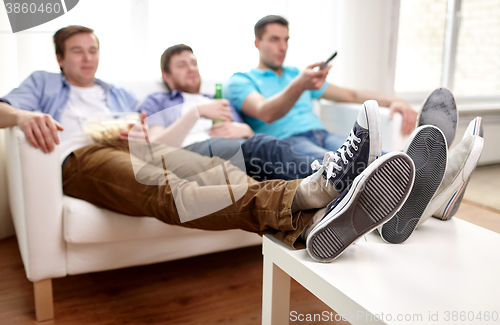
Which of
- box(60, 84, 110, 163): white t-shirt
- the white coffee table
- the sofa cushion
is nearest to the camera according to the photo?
the white coffee table

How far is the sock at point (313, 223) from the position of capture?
2.99 ft

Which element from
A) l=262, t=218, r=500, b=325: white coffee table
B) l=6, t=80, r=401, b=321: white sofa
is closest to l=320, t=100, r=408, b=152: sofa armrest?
l=262, t=218, r=500, b=325: white coffee table

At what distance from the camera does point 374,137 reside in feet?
2.81

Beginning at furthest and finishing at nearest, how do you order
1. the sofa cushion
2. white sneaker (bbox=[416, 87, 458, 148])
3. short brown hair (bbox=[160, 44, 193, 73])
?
1. short brown hair (bbox=[160, 44, 193, 73])
2. the sofa cushion
3. white sneaker (bbox=[416, 87, 458, 148])

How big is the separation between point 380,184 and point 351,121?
1.21 meters

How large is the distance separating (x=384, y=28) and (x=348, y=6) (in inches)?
14.0

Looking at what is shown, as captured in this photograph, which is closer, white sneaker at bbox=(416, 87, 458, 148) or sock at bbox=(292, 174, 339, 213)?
sock at bbox=(292, 174, 339, 213)

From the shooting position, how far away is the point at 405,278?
792 millimetres

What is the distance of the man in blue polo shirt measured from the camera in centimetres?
166

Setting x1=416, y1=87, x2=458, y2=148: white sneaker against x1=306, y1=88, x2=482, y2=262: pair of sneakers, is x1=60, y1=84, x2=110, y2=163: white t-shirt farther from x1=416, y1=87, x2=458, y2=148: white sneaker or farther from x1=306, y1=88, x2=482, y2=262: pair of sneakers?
x1=416, y1=87, x2=458, y2=148: white sneaker

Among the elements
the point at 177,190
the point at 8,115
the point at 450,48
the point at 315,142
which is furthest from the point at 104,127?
the point at 450,48

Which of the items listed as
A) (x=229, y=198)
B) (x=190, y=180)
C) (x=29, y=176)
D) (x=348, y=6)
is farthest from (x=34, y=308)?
(x=348, y=6)

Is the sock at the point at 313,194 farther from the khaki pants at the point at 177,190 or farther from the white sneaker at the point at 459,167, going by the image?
the white sneaker at the point at 459,167

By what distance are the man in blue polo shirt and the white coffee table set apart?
0.67 m
